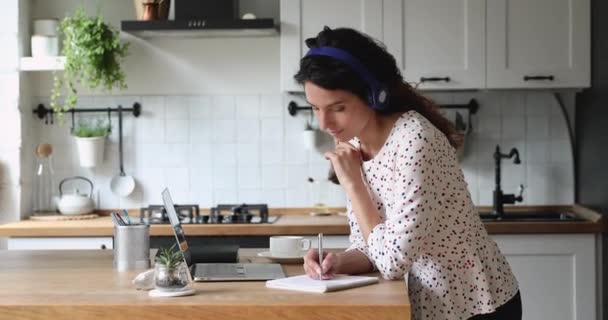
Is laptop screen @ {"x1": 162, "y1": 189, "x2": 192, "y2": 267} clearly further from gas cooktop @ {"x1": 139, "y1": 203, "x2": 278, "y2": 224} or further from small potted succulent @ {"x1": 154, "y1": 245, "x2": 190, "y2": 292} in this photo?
gas cooktop @ {"x1": 139, "y1": 203, "x2": 278, "y2": 224}

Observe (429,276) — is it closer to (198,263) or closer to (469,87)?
(198,263)

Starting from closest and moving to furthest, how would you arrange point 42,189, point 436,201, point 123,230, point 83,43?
point 436,201, point 123,230, point 83,43, point 42,189

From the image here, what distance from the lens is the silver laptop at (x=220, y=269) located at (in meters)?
2.40

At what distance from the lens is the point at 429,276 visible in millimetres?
2311

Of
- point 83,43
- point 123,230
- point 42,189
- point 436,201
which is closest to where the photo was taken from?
point 436,201

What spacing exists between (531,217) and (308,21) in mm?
1477

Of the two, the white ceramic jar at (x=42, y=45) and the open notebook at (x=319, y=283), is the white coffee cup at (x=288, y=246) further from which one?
the white ceramic jar at (x=42, y=45)

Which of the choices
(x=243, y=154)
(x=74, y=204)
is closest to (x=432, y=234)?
(x=243, y=154)

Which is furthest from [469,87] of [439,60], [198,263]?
[198,263]

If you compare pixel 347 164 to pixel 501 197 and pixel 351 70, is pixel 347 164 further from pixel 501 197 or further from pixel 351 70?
pixel 501 197

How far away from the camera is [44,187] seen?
→ 482cm

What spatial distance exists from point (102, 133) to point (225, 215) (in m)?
0.81

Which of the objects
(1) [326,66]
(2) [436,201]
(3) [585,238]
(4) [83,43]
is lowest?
(3) [585,238]

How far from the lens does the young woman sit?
2197 mm
